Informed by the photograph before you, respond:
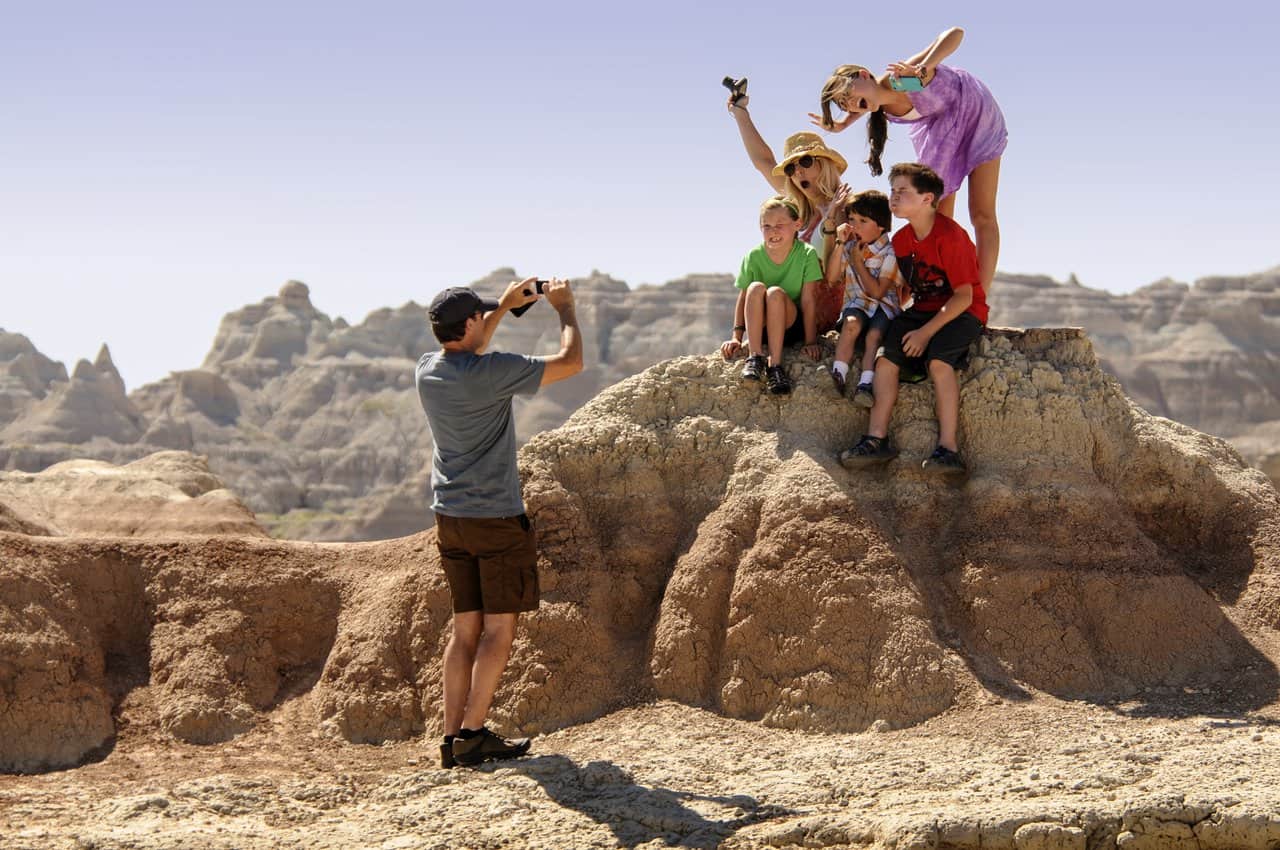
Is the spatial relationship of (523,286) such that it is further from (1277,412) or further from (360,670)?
(1277,412)

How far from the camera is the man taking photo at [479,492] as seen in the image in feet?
17.5

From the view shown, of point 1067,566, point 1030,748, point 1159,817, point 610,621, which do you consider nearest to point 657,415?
point 610,621

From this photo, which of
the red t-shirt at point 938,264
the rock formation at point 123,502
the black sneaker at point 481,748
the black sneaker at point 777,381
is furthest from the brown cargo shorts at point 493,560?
the rock formation at point 123,502

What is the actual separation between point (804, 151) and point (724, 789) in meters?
3.37

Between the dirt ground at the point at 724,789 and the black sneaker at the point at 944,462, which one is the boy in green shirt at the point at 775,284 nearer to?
the black sneaker at the point at 944,462

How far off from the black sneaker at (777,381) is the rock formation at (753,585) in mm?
109

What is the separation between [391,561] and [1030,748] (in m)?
3.37

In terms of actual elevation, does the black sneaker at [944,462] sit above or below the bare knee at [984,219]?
below

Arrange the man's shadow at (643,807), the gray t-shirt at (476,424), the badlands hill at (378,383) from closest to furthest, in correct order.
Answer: the man's shadow at (643,807), the gray t-shirt at (476,424), the badlands hill at (378,383)

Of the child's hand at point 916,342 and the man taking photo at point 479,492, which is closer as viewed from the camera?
the man taking photo at point 479,492

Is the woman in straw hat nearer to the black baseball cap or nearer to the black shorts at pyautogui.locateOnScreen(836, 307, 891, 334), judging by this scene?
the black shorts at pyautogui.locateOnScreen(836, 307, 891, 334)

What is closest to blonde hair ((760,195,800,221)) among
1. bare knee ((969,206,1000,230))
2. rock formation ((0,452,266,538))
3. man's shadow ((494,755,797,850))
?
bare knee ((969,206,1000,230))

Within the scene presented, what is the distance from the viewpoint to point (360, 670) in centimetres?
649

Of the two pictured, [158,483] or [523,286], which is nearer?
[523,286]
